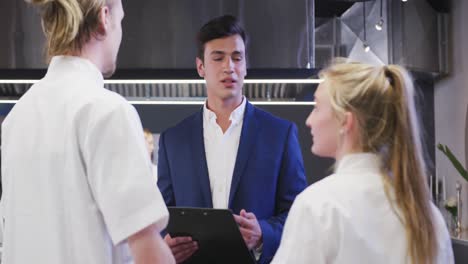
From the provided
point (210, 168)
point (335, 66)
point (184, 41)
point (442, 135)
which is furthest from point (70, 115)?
point (442, 135)

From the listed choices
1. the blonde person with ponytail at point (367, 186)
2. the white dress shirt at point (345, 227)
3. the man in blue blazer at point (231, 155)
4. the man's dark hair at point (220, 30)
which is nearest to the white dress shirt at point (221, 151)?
→ the man in blue blazer at point (231, 155)

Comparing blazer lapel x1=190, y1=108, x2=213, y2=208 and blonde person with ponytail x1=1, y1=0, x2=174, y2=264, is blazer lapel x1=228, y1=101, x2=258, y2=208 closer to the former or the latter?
blazer lapel x1=190, y1=108, x2=213, y2=208

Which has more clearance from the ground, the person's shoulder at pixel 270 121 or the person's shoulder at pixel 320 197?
the person's shoulder at pixel 270 121

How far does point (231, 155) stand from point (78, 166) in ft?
3.70

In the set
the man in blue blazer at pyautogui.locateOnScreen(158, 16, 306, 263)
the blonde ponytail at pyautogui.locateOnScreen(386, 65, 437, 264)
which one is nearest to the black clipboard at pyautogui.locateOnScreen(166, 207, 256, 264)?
the man in blue blazer at pyautogui.locateOnScreen(158, 16, 306, 263)

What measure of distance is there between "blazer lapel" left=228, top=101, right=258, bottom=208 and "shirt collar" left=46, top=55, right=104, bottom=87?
37.1 inches

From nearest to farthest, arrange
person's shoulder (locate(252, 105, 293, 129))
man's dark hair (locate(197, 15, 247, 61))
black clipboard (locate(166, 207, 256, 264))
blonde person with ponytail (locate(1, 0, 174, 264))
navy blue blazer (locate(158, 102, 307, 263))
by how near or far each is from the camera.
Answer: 1. blonde person with ponytail (locate(1, 0, 174, 264))
2. black clipboard (locate(166, 207, 256, 264))
3. navy blue blazer (locate(158, 102, 307, 263))
4. person's shoulder (locate(252, 105, 293, 129))
5. man's dark hair (locate(197, 15, 247, 61))

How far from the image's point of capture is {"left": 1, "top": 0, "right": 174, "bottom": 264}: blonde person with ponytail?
1409mm

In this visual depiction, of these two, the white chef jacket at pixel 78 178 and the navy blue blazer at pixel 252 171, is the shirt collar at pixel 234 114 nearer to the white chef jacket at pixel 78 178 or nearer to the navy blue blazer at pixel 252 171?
the navy blue blazer at pixel 252 171

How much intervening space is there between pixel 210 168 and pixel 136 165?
1.08m

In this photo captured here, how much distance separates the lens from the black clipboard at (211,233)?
199cm

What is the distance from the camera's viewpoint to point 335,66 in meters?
1.67

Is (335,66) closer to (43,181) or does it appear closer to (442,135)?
(43,181)

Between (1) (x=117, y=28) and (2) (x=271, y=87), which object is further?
(2) (x=271, y=87)
